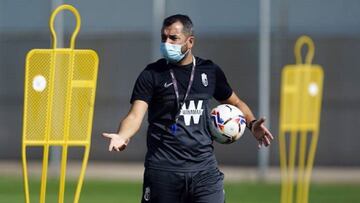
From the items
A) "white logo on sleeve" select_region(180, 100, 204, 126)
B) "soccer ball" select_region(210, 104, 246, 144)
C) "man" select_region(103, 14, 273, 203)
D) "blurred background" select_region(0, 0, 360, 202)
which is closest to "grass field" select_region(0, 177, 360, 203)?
"blurred background" select_region(0, 0, 360, 202)


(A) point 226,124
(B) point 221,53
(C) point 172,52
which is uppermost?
(C) point 172,52

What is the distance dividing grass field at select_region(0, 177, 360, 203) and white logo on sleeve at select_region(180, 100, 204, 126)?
784cm

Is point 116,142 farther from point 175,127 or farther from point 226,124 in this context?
point 226,124

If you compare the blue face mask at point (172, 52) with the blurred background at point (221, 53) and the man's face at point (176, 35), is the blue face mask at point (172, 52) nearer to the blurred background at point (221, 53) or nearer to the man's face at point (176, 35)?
the man's face at point (176, 35)

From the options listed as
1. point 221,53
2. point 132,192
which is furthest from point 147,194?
point 221,53

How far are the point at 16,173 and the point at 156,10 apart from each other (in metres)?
4.21

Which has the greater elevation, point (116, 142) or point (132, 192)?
point (116, 142)

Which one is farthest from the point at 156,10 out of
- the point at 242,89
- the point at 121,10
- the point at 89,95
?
the point at 89,95

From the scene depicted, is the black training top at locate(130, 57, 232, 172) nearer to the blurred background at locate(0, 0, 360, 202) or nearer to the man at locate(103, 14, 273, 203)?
the man at locate(103, 14, 273, 203)

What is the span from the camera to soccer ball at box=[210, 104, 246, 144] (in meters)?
7.61

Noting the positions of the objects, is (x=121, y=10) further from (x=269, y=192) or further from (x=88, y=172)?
(x=269, y=192)

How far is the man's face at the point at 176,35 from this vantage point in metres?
7.51

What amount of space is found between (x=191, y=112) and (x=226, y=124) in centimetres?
32

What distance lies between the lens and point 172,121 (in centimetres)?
743
